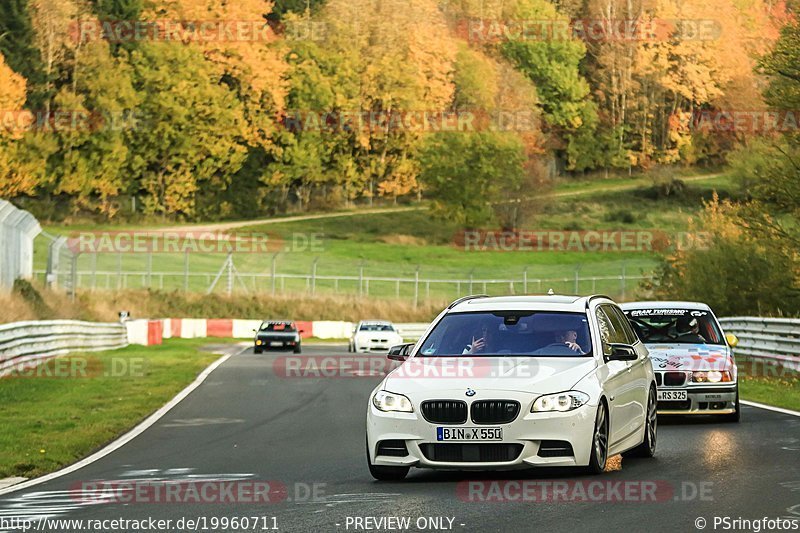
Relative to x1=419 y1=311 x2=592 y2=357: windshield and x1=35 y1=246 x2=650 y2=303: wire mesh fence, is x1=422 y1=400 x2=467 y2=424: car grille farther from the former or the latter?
x1=35 y1=246 x2=650 y2=303: wire mesh fence

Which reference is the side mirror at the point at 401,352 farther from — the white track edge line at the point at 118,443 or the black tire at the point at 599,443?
the white track edge line at the point at 118,443

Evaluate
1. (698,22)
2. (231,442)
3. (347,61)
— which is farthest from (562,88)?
(231,442)

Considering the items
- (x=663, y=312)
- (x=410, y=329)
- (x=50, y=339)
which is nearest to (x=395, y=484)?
Result: (x=663, y=312)

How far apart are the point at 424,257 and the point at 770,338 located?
6495 centimetres

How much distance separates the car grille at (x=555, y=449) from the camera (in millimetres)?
11477

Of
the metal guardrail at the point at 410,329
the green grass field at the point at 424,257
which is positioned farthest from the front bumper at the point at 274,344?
the green grass field at the point at 424,257

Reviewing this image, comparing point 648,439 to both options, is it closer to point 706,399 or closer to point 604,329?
point 604,329

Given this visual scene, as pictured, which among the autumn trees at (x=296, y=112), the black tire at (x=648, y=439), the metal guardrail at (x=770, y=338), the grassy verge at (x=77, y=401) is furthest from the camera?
the autumn trees at (x=296, y=112)

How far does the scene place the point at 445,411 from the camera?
11.6m

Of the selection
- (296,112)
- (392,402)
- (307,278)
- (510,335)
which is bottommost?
(392,402)

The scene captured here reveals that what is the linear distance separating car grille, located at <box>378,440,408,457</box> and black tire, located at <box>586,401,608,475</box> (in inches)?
58.8

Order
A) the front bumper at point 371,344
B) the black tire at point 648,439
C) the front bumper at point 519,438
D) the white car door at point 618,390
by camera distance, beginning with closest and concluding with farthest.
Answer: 1. the front bumper at point 519,438
2. the white car door at point 618,390
3. the black tire at point 648,439
4. the front bumper at point 371,344

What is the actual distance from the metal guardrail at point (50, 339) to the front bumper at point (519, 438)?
1542 centimetres

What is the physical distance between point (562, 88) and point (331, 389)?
354 ft
